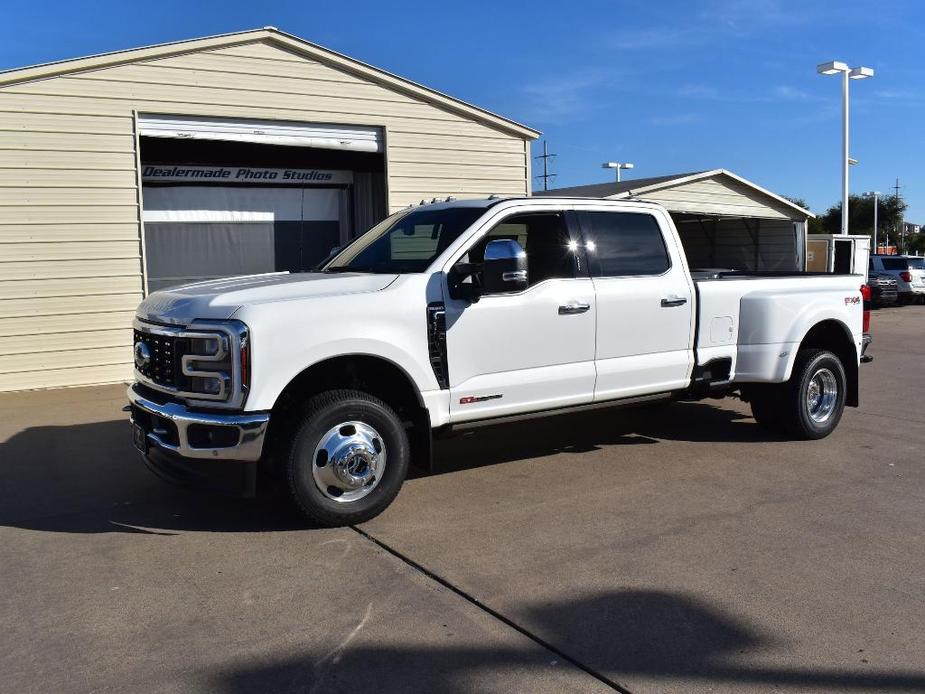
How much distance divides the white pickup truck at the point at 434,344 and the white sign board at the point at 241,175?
A: 23.7ft

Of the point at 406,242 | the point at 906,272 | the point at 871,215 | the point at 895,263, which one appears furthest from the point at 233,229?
the point at 871,215

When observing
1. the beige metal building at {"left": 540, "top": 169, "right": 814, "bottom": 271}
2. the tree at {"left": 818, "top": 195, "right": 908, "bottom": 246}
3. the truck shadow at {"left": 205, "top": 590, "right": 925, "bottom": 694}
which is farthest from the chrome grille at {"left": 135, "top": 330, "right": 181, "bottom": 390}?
the tree at {"left": 818, "top": 195, "right": 908, "bottom": 246}

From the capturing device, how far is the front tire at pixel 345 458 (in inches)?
199

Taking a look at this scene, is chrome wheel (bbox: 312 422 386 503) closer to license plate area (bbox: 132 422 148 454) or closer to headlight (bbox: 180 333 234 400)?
headlight (bbox: 180 333 234 400)

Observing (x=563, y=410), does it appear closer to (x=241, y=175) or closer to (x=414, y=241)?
(x=414, y=241)

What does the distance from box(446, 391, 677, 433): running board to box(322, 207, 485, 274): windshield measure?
3.49ft

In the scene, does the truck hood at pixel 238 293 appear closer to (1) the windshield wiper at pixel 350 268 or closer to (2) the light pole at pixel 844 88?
(1) the windshield wiper at pixel 350 268

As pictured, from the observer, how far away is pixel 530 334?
5910 millimetres

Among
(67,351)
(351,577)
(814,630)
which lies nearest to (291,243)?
(67,351)

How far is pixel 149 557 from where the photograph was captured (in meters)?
4.90

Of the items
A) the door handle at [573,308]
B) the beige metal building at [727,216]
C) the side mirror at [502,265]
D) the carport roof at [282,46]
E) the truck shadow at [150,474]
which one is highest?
the carport roof at [282,46]

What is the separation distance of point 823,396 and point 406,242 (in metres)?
4.06

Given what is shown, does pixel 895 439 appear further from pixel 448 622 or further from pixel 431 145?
pixel 431 145

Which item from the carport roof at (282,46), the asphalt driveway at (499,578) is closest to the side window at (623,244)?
the asphalt driveway at (499,578)
